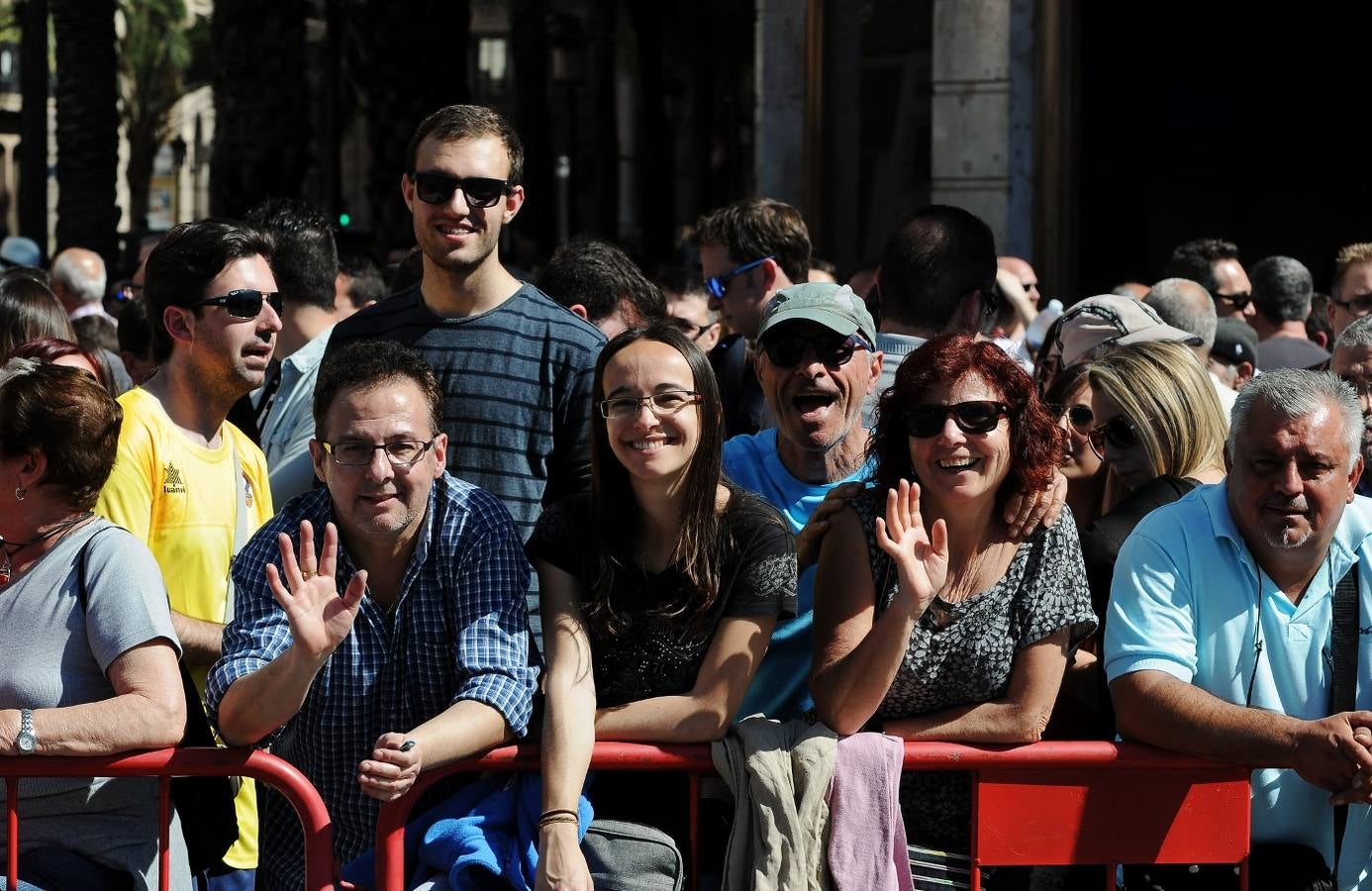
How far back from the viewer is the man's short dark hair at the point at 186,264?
5.00 meters

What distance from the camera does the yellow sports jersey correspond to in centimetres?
460

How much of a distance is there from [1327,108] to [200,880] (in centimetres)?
1454

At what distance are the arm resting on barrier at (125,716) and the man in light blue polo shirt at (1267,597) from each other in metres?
2.17

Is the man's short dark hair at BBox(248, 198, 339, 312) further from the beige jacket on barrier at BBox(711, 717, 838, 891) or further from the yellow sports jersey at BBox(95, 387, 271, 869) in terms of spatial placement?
the beige jacket on barrier at BBox(711, 717, 838, 891)

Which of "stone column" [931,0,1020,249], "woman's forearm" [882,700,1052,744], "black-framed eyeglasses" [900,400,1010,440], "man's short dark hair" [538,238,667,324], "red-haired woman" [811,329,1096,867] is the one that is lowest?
"woman's forearm" [882,700,1052,744]

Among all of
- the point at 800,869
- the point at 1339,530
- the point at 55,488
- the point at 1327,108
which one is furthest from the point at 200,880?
the point at 1327,108

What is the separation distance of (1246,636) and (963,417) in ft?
2.78

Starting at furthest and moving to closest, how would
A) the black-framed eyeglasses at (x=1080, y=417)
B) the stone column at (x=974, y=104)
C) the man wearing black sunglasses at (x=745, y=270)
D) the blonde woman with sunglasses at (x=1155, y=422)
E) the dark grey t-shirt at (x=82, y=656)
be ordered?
the stone column at (x=974, y=104) → the man wearing black sunglasses at (x=745, y=270) → the black-framed eyeglasses at (x=1080, y=417) → the blonde woman with sunglasses at (x=1155, y=422) → the dark grey t-shirt at (x=82, y=656)

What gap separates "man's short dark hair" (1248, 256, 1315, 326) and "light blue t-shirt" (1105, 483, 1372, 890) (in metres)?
5.22

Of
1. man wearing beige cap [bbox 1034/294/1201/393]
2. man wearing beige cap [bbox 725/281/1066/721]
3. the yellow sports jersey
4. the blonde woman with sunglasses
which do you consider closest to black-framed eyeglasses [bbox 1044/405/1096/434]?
the blonde woman with sunglasses

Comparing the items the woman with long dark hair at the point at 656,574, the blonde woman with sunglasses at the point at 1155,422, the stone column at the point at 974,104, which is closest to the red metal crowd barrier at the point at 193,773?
the woman with long dark hair at the point at 656,574

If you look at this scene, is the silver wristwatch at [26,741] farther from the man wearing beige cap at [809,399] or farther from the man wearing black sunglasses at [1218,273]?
the man wearing black sunglasses at [1218,273]

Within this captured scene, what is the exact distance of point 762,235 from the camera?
7.16m

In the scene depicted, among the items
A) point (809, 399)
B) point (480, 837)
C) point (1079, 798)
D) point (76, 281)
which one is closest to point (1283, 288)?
point (809, 399)
